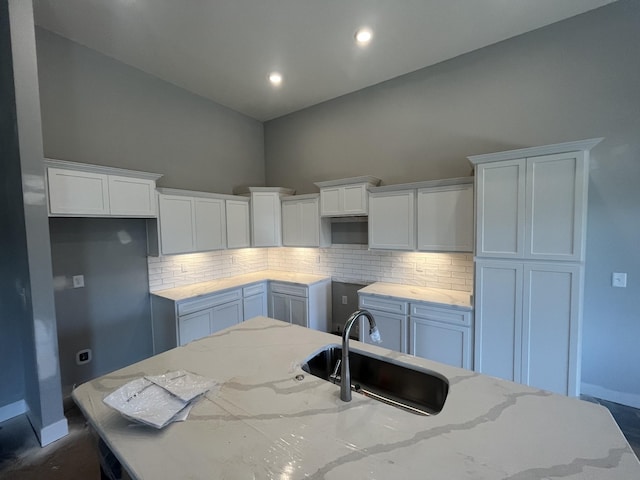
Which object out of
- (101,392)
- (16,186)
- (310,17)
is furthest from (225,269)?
(310,17)

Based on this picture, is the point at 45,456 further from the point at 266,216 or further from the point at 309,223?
the point at 309,223

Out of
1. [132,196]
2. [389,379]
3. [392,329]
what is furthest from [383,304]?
[132,196]

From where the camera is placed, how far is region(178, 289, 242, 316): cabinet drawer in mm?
3041

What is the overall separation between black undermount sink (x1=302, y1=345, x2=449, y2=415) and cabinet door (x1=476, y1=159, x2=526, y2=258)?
5.12ft

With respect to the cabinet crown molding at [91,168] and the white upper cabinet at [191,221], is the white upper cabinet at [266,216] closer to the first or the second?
Answer: the white upper cabinet at [191,221]

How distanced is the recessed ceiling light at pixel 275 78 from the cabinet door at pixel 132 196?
1.83m

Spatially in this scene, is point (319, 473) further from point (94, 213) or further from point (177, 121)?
point (177, 121)

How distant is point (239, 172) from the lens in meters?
4.32

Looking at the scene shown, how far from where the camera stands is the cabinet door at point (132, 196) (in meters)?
2.62

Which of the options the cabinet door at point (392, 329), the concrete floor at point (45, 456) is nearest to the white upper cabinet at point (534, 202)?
the cabinet door at point (392, 329)

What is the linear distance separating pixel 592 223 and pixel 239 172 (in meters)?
4.22

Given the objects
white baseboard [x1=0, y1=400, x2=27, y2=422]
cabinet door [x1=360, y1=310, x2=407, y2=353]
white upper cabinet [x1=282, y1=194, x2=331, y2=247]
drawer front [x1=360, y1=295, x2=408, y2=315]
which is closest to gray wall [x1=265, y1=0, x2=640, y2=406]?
white upper cabinet [x1=282, y1=194, x2=331, y2=247]

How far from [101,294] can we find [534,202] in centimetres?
415

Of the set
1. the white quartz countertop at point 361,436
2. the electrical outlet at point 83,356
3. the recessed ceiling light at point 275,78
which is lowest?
the electrical outlet at point 83,356
